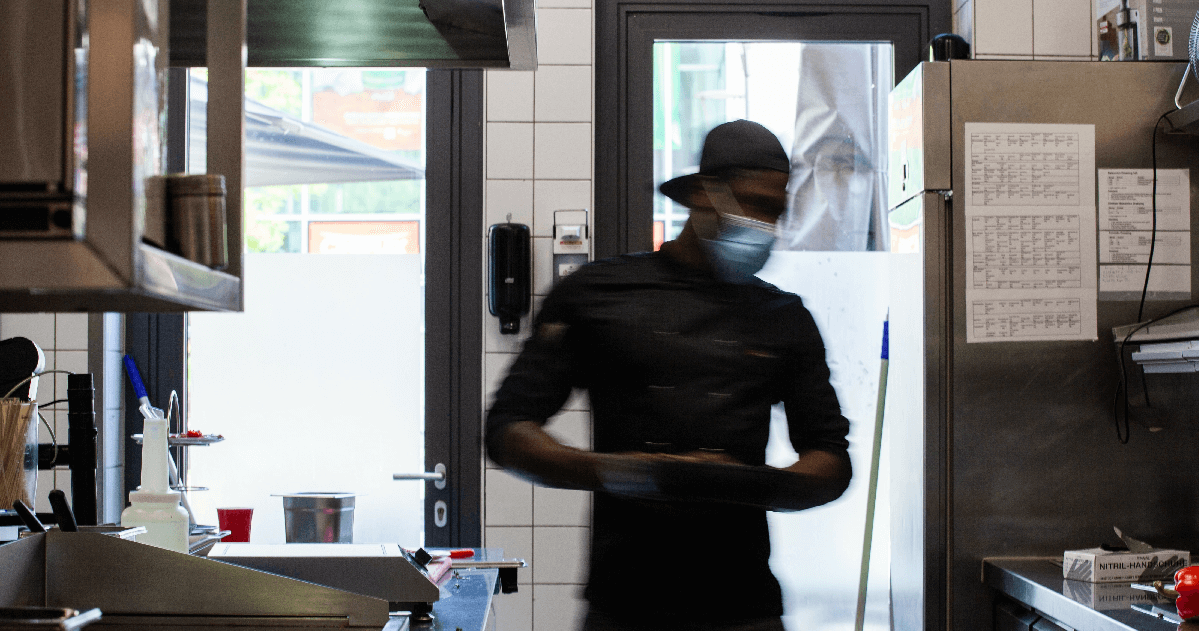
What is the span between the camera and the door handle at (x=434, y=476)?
298cm

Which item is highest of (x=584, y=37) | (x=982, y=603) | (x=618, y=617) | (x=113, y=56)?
(x=584, y=37)

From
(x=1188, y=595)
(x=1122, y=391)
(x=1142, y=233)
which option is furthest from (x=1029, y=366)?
(x=1188, y=595)

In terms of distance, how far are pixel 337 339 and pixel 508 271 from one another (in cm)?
60

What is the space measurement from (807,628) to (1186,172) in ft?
5.15

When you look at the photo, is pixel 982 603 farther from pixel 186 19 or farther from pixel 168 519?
pixel 186 19

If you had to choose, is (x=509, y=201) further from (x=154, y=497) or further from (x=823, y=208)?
(x=154, y=497)

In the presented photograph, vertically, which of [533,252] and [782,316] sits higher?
[533,252]

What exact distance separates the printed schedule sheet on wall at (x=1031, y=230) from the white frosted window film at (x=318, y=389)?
1577mm

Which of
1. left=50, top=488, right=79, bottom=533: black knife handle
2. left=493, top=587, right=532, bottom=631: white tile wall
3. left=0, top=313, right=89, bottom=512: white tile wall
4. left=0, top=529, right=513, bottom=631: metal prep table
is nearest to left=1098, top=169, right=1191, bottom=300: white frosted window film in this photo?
left=493, top=587, right=532, bottom=631: white tile wall

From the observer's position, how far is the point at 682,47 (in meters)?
3.08

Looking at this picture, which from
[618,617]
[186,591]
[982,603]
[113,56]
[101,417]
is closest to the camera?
[113,56]

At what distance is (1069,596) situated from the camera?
190 cm

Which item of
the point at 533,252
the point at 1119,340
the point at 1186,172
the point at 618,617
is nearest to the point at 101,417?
the point at 533,252

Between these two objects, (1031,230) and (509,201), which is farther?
(509,201)
